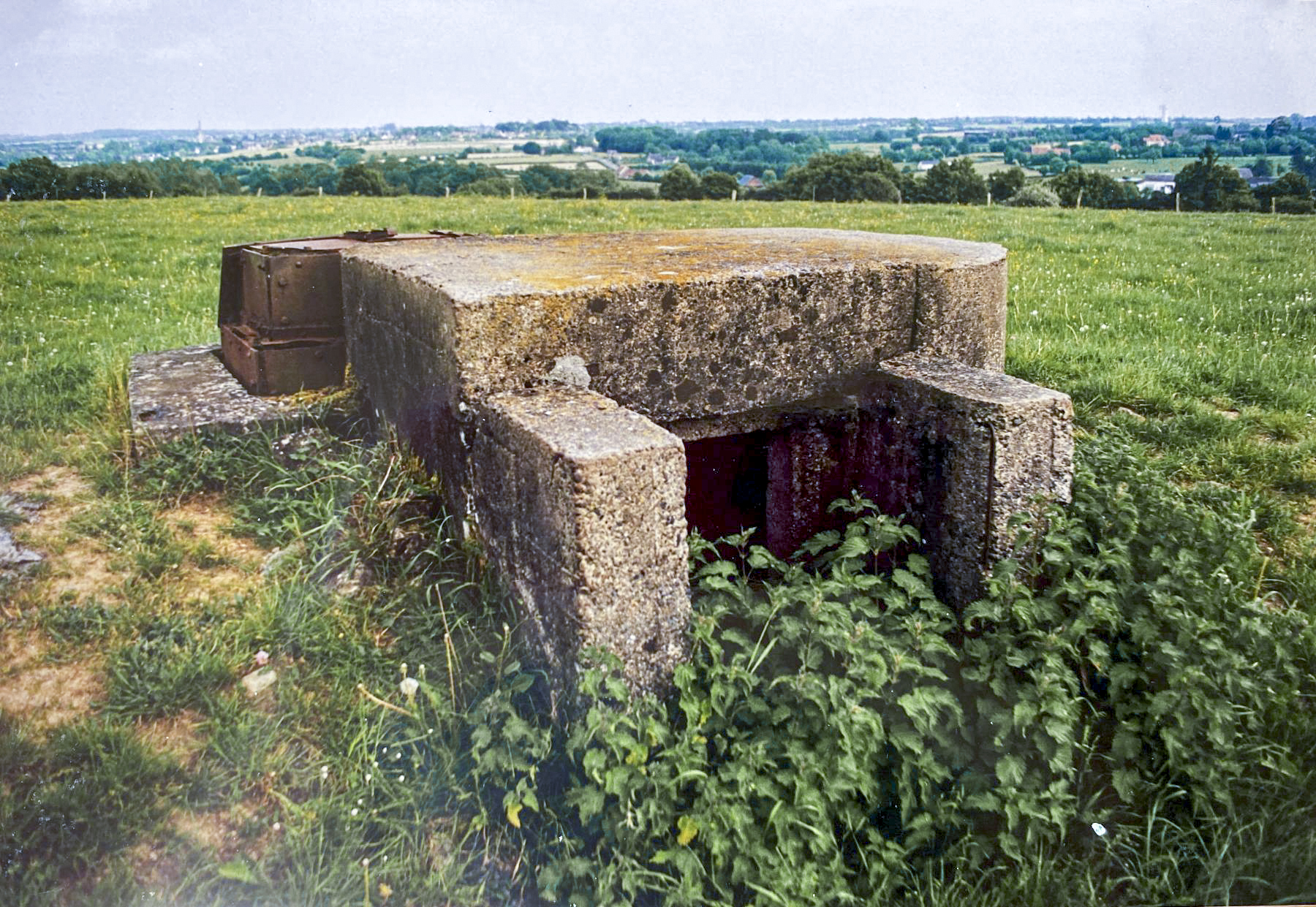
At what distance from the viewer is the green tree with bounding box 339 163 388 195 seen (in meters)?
17.4

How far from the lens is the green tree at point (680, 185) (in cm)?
2014

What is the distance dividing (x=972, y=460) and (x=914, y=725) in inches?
38.2

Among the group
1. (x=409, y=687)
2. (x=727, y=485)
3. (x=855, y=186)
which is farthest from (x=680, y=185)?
(x=409, y=687)

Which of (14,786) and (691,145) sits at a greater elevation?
(691,145)

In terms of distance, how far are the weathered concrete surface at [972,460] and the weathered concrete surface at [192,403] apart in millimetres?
2596

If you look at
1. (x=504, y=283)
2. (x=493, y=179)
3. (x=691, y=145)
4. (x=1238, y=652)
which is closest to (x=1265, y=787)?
(x=1238, y=652)

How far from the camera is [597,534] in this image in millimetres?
2635

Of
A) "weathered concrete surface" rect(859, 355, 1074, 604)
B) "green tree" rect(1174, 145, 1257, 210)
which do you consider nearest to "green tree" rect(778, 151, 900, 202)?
"green tree" rect(1174, 145, 1257, 210)

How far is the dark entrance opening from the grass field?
1010mm

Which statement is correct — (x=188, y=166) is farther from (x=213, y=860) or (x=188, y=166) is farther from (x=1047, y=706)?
(x=1047, y=706)

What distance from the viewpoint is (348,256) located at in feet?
14.5

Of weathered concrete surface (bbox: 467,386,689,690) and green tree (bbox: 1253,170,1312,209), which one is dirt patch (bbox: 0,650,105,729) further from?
green tree (bbox: 1253,170,1312,209)

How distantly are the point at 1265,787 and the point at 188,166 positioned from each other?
4.53 m

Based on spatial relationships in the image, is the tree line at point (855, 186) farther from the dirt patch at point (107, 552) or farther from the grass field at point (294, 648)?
the dirt patch at point (107, 552)
